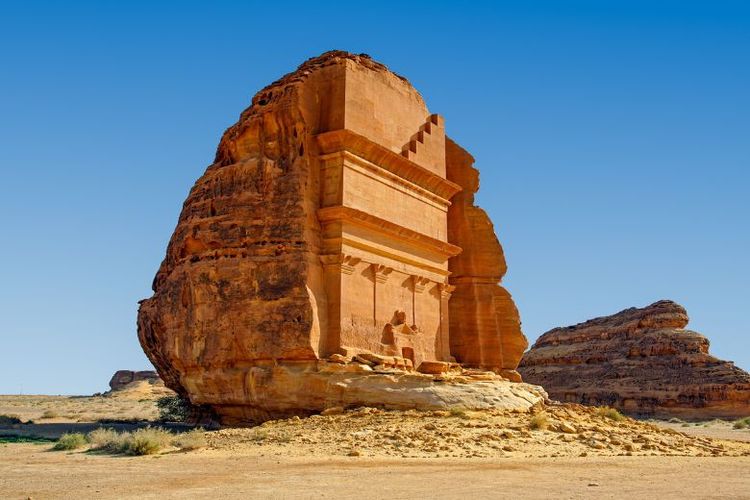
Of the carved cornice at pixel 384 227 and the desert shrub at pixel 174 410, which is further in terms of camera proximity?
the desert shrub at pixel 174 410

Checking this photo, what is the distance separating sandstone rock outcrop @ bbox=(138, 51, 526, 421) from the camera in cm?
1789

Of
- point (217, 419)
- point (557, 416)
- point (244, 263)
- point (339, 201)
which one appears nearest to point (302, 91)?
point (339, 201)

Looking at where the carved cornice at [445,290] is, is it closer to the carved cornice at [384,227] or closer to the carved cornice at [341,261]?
the carved cornice at [384,227]

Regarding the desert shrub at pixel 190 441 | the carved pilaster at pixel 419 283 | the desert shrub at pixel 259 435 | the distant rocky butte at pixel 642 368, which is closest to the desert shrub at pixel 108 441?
the desert shrub at pixel 190 441

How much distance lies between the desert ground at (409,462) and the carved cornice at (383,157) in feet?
20.6

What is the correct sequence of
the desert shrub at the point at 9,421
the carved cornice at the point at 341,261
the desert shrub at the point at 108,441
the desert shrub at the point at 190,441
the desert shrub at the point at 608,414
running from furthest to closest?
the desert shrub at the point at 9,421 < the desert shrub at the point at 608,414 < the carved cornice at the point at 341,261 < the desert shrub at the point at 108,441 < the desert shrub at the point at 190,441

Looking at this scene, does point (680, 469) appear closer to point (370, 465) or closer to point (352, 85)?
point (370, 465)

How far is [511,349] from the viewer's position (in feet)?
81.2

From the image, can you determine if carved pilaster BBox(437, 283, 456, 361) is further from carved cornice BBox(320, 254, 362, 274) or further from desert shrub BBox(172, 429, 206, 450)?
desert shrub BBox(172, 429, 206, 450)

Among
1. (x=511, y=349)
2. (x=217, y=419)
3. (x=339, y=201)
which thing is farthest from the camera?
(x=511, y=349)

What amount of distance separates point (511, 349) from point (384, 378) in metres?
8.50

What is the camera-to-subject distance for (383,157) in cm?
2009

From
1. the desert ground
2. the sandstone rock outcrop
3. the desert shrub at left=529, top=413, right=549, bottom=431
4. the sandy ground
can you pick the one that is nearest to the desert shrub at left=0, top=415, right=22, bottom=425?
the sandstone rock outcrop

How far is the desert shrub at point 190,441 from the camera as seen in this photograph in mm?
14227
